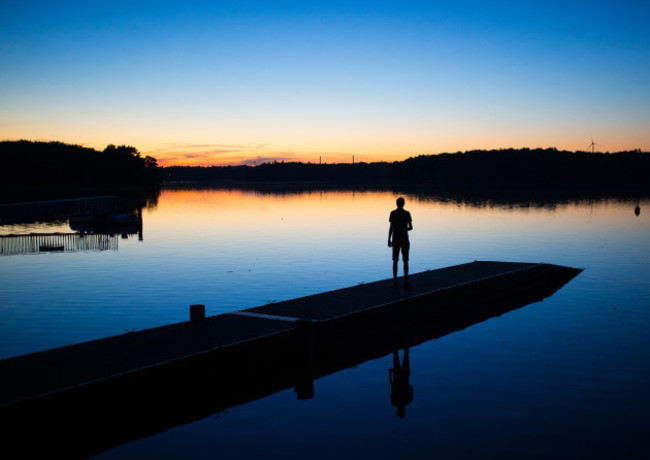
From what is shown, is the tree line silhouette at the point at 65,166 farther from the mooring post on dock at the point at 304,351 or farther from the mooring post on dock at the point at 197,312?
the mooring post on dock at the point at 304,351

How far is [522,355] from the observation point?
1536 centimetres

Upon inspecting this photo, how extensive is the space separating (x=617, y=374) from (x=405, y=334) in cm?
559

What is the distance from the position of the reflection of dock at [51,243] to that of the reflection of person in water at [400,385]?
28.9 metres

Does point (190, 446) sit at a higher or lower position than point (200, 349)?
lower

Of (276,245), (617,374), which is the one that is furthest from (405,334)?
(276,245)

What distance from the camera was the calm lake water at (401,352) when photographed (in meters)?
10.2

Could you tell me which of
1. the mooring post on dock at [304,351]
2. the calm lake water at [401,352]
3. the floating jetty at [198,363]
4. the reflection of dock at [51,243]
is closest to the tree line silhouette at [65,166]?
the reflection of dock at [51,243]

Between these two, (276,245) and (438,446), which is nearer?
(438,446)

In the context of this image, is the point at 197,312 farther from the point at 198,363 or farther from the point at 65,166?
the point at 65,166

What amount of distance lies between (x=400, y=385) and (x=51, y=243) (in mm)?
32753

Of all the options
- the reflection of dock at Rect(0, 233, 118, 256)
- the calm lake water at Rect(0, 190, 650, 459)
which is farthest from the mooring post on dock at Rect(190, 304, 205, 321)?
the reflection of dock at Rect(0, 233, 118, 256)

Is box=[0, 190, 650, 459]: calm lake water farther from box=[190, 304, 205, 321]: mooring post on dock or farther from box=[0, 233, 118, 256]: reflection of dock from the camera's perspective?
box=[190, 304, 205, 321]: mooring post on dock

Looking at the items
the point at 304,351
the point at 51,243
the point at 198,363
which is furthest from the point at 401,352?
the point at 51,243

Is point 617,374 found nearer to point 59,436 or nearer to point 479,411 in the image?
point 479,411
